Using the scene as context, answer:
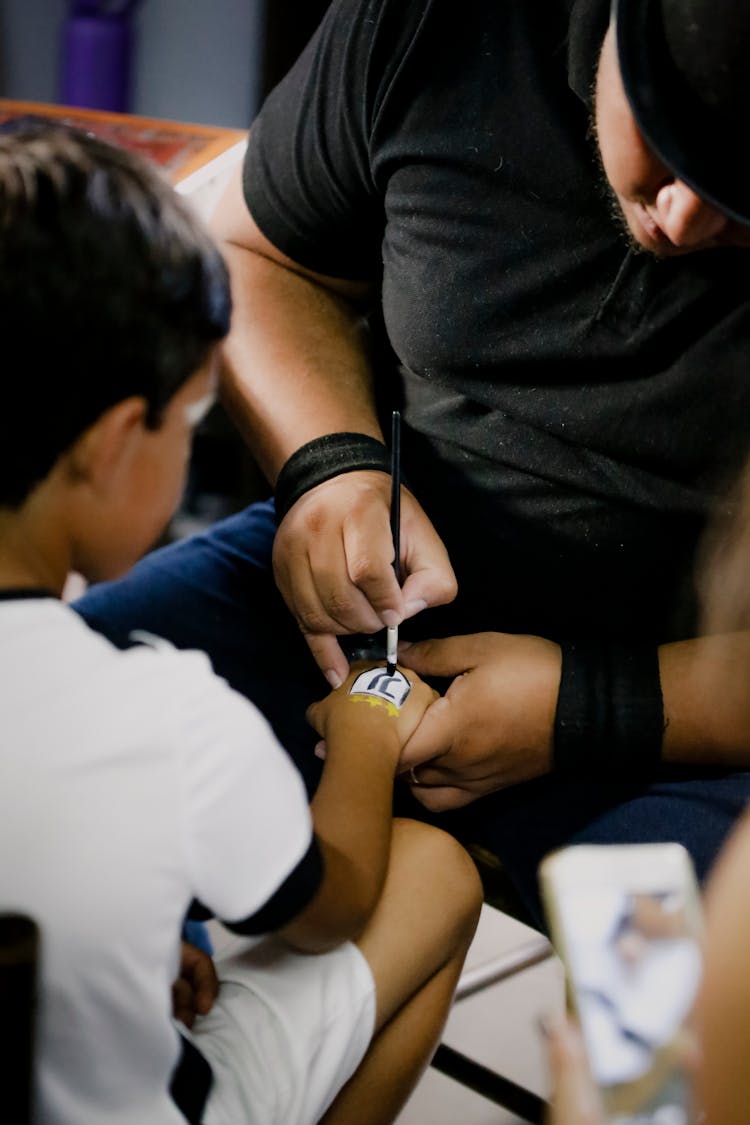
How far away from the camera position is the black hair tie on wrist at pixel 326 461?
1008 mm

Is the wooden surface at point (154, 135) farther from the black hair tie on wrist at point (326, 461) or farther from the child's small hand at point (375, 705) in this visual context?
Result: the child's small hand at point (375, 705)

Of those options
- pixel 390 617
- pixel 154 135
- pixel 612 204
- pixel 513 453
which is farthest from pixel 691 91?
pixel 154 135

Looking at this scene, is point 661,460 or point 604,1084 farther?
point 661,460

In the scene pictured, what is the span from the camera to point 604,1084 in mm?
725

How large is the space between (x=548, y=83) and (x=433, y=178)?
119mm

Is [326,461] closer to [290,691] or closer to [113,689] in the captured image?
[290,691]

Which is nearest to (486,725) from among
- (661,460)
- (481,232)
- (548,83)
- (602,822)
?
(602,822)

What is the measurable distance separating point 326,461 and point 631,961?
480 millimetres

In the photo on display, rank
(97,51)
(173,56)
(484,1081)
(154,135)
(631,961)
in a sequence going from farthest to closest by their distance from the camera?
(173,56)
(97,51)
(154,135)
(484,1081)
(631,961)

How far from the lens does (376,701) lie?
928 mm

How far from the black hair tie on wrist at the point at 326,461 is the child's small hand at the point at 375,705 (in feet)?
0.56

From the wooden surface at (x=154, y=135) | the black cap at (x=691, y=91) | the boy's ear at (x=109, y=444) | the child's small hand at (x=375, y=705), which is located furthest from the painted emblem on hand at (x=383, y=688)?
the wooden surface at (x=154, y=135)

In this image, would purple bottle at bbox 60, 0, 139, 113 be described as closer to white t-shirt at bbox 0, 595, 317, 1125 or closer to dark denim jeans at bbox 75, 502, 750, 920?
dark denim jeans at bbox 75, 502, 750, 920

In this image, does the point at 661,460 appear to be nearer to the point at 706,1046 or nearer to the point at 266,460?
the point at 266,460
